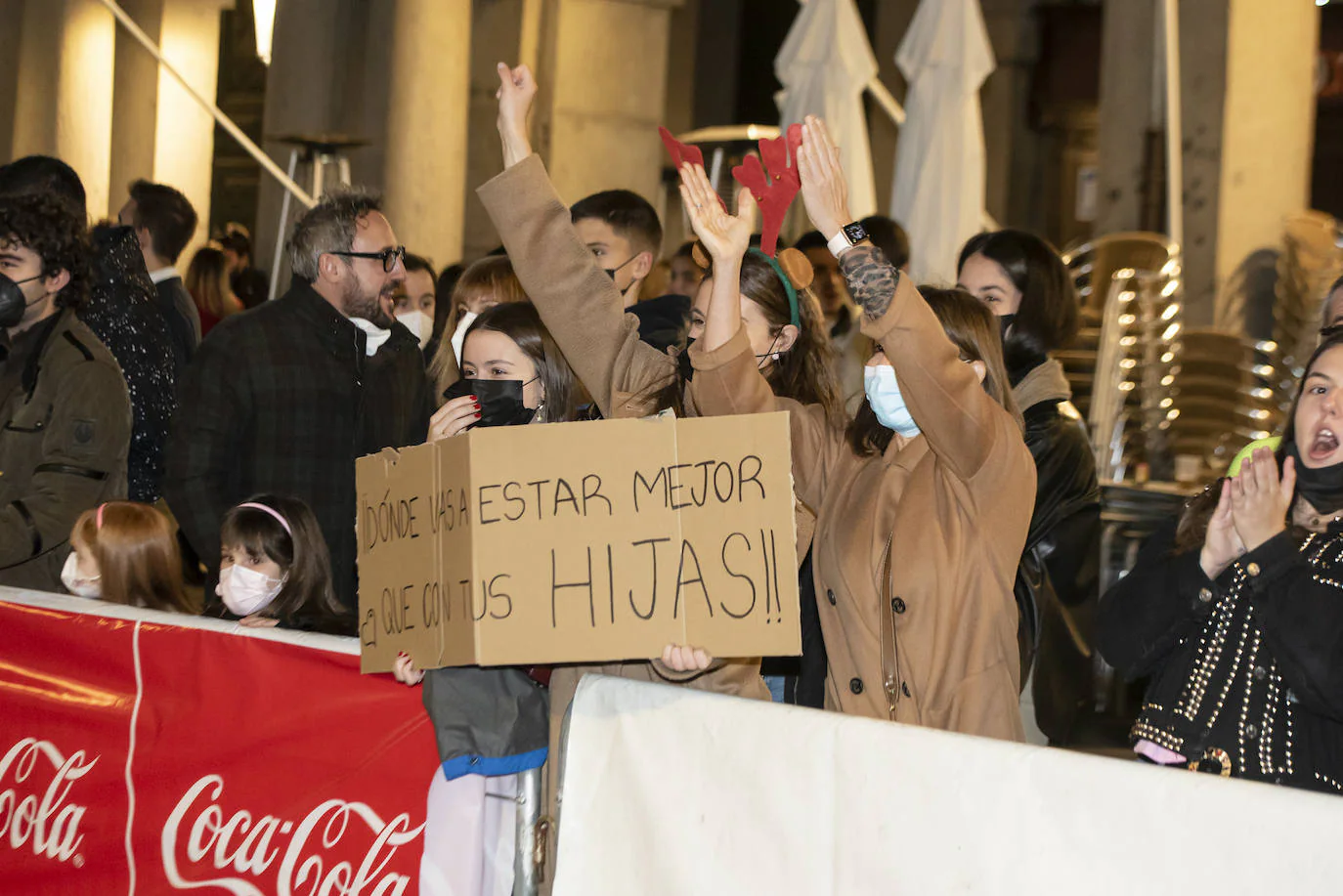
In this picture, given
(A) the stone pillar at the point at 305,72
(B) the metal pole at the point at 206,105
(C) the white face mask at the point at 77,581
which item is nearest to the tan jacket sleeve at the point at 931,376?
(C) the white face mask at the point at 77,581

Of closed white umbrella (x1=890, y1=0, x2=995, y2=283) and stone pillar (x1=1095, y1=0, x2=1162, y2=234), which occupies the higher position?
stone pillar (x1=1095, y1=0, x2=1162, y2=234)

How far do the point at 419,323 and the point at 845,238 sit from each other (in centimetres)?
341

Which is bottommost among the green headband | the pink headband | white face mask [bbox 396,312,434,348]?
the pink headband

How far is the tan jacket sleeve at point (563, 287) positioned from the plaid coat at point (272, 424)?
1.26 m

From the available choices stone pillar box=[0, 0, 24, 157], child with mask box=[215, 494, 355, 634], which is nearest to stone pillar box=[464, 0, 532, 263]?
stone pillar box=[0, 0, 24, 157]

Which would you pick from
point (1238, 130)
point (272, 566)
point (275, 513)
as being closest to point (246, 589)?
point (272, 566)

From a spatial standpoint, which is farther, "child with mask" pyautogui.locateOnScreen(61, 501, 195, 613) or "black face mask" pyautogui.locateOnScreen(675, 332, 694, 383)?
"child with mask" pyautogui.locateOnScreen(61, 501, 195, 613)

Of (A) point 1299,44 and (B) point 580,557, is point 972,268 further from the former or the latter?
(A) point 1299,44

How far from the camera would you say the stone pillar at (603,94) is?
38.7 ft

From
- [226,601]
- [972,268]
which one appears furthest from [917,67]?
[226,601]

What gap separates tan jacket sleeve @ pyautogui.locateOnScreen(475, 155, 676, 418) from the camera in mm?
3848

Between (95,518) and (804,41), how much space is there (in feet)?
17.3

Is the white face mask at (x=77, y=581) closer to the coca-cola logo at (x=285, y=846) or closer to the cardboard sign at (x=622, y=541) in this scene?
the coca-cola logo at (x=285, y=846)

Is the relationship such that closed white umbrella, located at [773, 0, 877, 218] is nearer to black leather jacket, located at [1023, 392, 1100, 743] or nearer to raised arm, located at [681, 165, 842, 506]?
black leather jacket, located at [1023, 392, 1100, 743]
